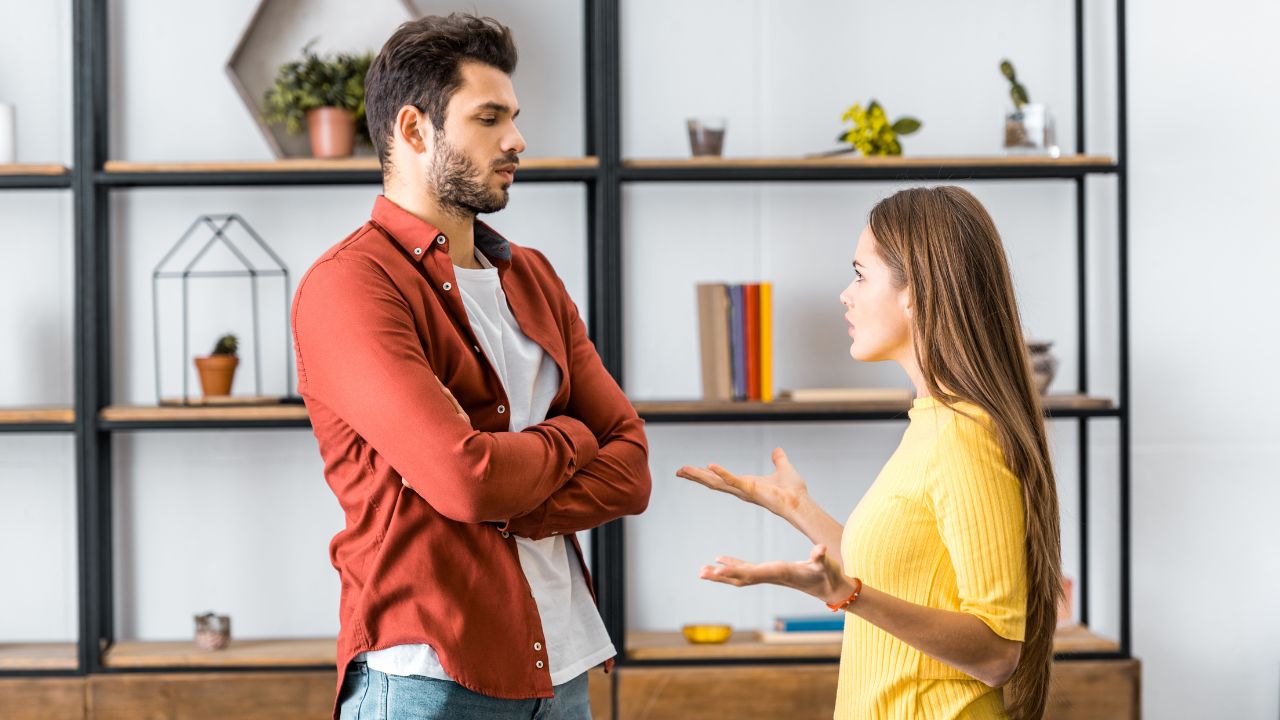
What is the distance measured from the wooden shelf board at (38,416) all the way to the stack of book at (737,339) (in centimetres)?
145

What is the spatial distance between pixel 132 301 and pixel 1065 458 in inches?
94.3

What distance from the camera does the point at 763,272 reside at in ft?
9.30

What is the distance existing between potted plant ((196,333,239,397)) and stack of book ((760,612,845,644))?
1.39 meters

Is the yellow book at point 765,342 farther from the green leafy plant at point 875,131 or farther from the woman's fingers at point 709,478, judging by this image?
the woman's fingers at point 709,478

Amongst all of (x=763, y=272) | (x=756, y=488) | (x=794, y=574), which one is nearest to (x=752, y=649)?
(x=763, y=272)

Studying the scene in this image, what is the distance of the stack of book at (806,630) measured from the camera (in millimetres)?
2658

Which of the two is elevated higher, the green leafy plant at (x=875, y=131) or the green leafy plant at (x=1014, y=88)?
the green leafy plant at (x=1014, y=88)

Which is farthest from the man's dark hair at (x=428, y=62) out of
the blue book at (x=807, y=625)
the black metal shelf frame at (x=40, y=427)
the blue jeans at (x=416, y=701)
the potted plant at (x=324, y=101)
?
the blue book at (x=807, y=625)

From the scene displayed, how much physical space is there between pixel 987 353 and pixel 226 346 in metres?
1.85

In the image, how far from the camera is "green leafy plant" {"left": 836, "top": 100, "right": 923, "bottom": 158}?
263 cm

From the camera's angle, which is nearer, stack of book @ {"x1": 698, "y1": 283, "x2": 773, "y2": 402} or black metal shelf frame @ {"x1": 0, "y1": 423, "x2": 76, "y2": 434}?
black metal shelf frame @ {"x1": 0, "y1": 423, "x2": 76, "y2": 434}

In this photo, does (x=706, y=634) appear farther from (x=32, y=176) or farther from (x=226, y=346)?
(x=32, y=176)

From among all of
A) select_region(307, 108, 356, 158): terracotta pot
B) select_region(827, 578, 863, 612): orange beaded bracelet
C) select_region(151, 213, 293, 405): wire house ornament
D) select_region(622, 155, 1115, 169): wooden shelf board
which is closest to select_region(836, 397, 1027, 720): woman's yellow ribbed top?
select_region(827, 578, 863, 612): orange beaded bracelet

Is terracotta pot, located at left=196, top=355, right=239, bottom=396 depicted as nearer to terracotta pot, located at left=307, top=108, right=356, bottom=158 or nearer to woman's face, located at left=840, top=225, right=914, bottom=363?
terracotta pot, located at left=307, top=108, right=356, bottom=158
